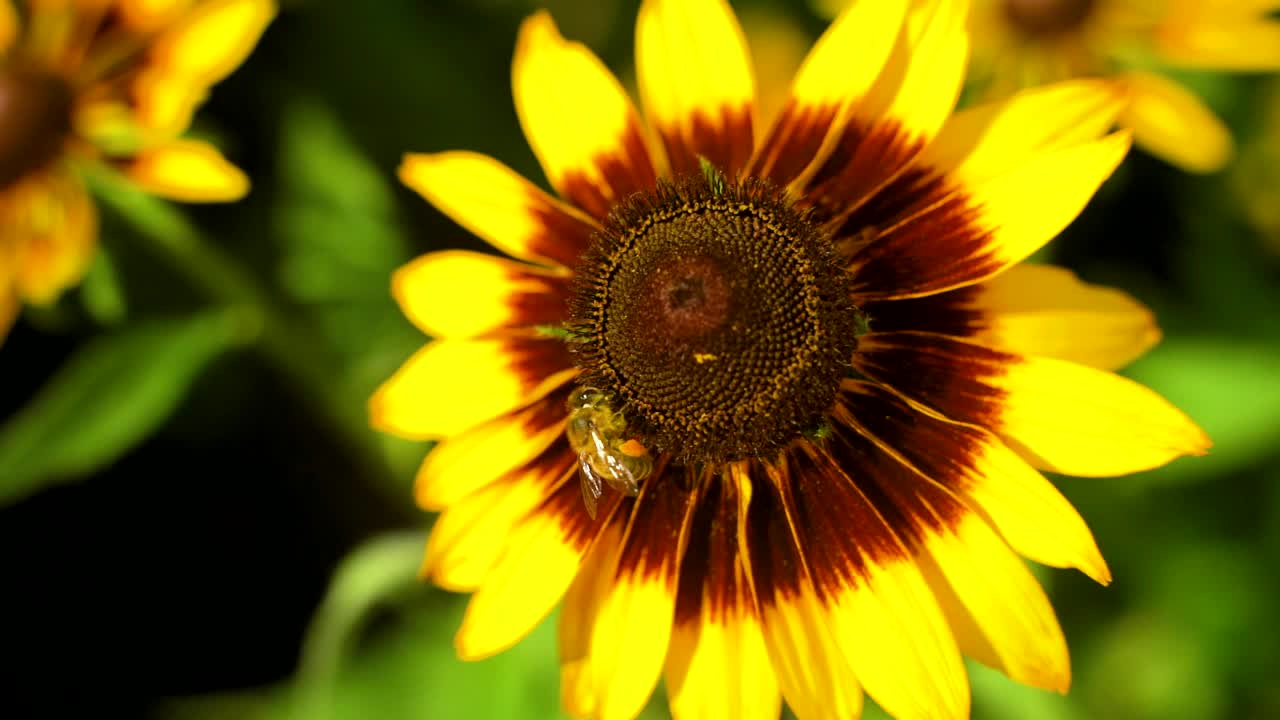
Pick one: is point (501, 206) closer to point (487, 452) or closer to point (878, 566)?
point (487, 452)

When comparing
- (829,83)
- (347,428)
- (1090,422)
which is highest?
(829,83)

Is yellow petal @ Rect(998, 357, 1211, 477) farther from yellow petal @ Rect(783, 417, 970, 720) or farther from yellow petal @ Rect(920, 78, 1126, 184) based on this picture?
yellow petal @ Rect(920, 78, 1126, 184)

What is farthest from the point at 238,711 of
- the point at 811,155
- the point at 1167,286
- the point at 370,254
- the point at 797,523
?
the point at 1167,286

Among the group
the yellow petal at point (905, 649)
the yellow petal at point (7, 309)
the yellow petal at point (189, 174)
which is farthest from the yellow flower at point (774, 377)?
the yellow petal at point (7, 309)

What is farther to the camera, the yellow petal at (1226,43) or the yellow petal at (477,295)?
the yellow petal at (1226,43)

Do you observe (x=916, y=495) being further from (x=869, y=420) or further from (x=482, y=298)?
(x=482, y=298)

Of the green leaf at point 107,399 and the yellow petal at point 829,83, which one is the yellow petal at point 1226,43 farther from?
the green leaf at point 107,399

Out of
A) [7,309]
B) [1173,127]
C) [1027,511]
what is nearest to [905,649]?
[1027,511]
